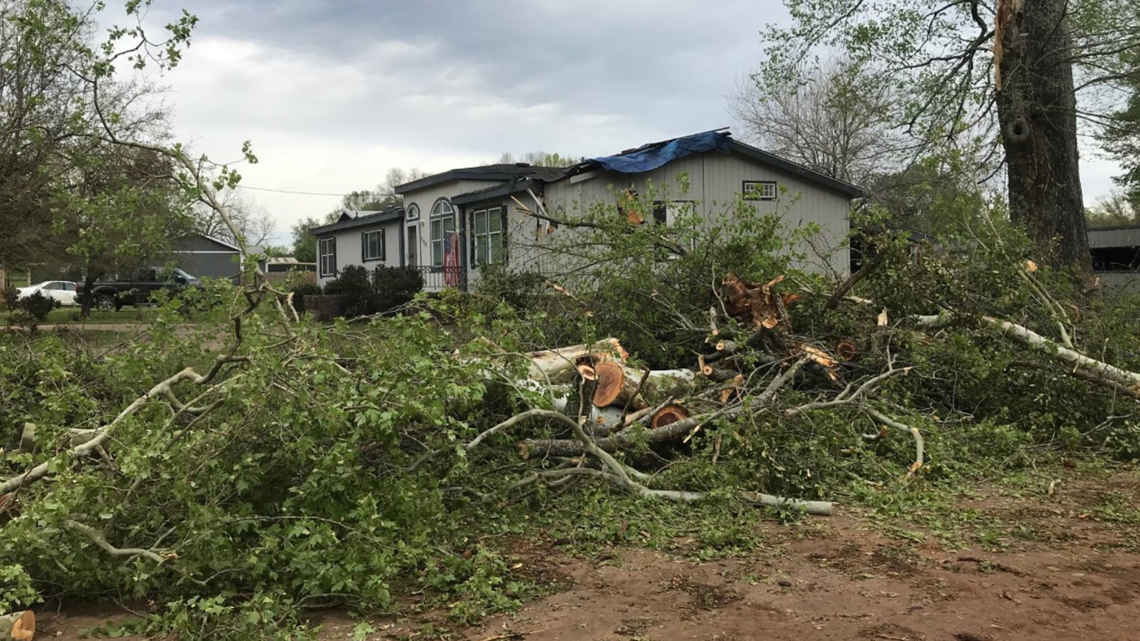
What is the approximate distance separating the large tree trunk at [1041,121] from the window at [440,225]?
1249cm

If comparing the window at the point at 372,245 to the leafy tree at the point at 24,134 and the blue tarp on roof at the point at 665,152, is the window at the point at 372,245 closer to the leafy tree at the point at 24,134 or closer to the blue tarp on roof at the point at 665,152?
the leafy tree at the point at 24,134

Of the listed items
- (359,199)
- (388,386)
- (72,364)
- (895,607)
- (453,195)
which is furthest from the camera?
(359,199)

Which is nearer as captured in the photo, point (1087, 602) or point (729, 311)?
point (1087, 602)

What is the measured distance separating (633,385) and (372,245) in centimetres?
2153

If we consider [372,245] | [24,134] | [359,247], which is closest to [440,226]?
[372,245]

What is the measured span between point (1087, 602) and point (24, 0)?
17.6 m

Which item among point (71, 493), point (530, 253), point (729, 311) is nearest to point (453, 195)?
point (530, 253)

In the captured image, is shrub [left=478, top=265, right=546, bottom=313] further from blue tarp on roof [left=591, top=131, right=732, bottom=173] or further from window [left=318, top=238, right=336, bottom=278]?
window [left=318, top=238, right=336, bottom=278]

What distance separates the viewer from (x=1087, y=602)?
3.66 m

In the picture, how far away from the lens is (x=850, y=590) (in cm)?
385

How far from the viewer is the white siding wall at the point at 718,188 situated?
16.2 metres

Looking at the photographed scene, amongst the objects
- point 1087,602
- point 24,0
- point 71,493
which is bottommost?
point 1087,602

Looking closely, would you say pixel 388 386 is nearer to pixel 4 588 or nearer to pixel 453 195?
pixel 4 588

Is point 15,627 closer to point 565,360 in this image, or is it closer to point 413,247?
point 565,360
